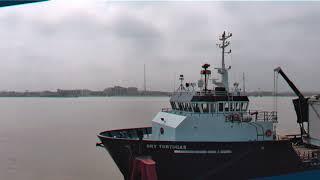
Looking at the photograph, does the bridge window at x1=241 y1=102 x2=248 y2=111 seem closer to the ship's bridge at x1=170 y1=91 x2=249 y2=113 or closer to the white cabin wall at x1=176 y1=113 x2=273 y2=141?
the ship's bridge at x1=170 y1=91 x2=249 y2=113

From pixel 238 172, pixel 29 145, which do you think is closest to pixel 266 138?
pixel 238 172

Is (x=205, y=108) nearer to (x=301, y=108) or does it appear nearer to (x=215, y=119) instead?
(x=215, y=119)

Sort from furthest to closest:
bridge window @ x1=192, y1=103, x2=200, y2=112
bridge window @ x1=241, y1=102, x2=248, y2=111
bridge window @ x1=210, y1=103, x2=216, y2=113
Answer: bridge window @ x1=241, y1=102, x2=248, y2=111
bridge window @ x1=192, y1=103, x2=200, y2=112
bridge window @ x1=210, y1=103, x2=216, y2=113

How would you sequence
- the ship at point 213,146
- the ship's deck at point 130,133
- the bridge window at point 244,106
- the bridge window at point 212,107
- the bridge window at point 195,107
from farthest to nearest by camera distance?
the ship's deck at point 130,133 → the bridge window at point 244,106 → the bridge window at point 195,107 → the bridge window at point 212,107 → the ship at point 213,146

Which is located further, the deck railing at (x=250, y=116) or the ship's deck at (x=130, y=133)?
the ship's deck at (x=130, y=133)

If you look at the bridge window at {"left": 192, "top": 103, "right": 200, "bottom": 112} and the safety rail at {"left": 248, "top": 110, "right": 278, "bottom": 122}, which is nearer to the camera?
the safety rail at {"left": 248, "top": 110, "right": 278, "bottom": 122}

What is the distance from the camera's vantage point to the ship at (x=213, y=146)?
49.7 feet

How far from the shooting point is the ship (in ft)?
49.7

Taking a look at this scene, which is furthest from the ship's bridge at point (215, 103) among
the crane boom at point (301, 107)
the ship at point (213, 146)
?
the crane boom at point (301, 107)

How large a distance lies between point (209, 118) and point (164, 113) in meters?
3.17

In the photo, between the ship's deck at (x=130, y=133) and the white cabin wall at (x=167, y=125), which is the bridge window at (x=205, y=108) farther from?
the ship's deck at (x=130, y=133)

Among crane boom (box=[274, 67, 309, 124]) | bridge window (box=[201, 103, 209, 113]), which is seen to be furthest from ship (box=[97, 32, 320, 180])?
crane boom (box=[274, 67, 309, 124])

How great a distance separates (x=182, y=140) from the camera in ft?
51.1

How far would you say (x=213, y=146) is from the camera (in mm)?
15008
